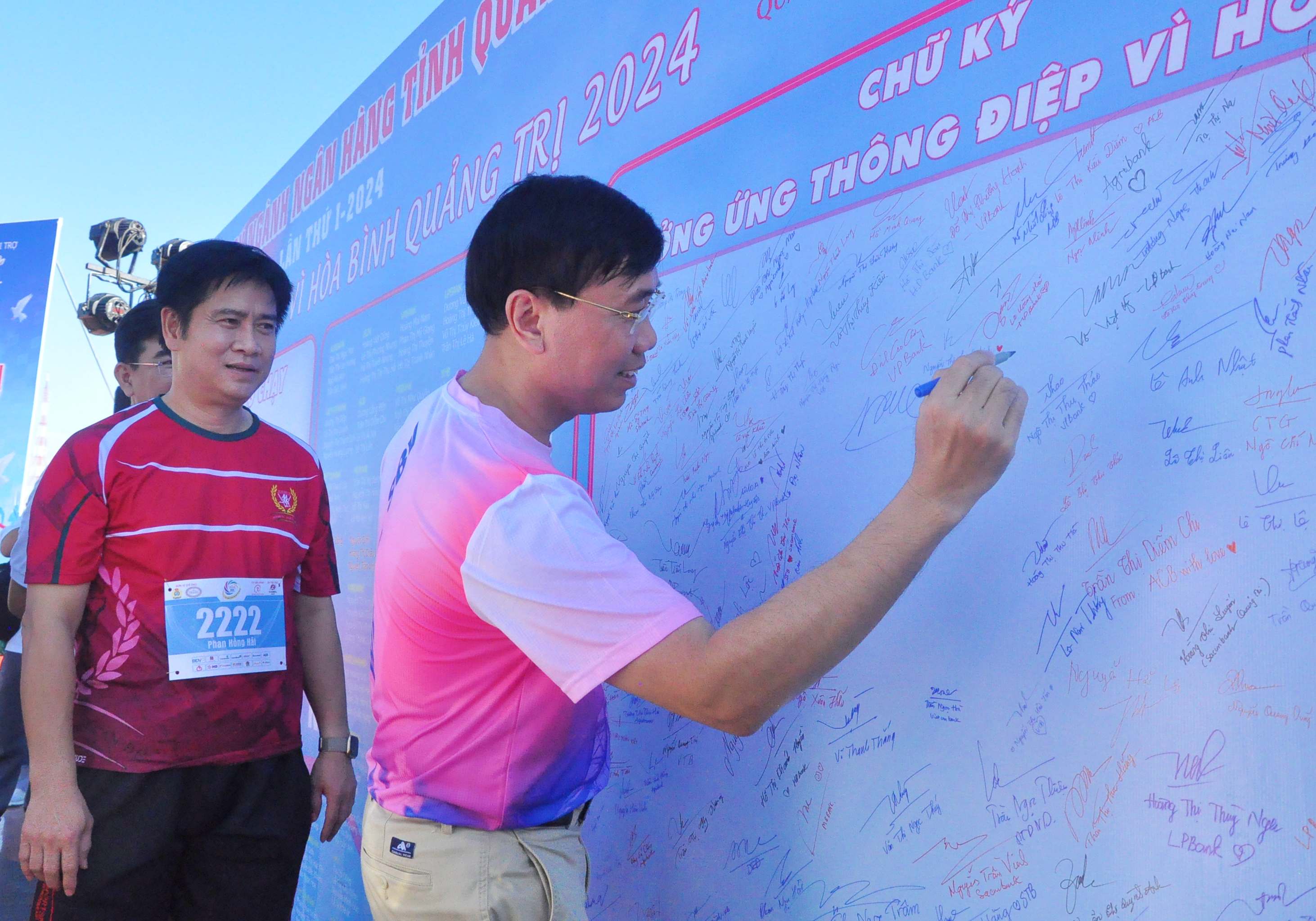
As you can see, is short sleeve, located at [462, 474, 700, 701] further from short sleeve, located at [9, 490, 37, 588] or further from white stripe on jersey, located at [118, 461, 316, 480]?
short sleeve, located at [9, 490, 37, 588]

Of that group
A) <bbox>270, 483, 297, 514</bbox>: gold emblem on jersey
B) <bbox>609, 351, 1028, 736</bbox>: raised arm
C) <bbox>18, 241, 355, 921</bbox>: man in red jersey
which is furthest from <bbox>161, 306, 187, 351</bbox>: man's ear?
<bbox>609, 351, 1028, 736</bbox>: raised arm

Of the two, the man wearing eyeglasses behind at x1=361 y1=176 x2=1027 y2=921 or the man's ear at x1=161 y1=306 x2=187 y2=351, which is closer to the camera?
the man wearing eyeglasses behind at x1=361 y1=176 x2=1027 y2=921

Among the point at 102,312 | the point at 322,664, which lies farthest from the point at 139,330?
the point at 102,312

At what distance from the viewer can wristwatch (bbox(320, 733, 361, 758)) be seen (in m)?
1.68

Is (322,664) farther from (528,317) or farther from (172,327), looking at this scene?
(528,317)

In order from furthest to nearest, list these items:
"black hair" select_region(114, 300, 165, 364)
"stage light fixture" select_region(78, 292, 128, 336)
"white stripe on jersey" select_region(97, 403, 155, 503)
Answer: "stage light fixture" select_region(78, 292, 128, 336) → "black hair" select_region(114, 300, 165, 364) → "white stripe on jersey" select_region(97, 403, 155, 503)

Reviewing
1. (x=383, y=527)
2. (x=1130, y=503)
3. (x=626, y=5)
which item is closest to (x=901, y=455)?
(x=1130, y=503)

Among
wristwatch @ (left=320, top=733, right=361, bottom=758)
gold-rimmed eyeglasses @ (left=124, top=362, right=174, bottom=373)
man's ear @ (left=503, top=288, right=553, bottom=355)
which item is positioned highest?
gold-rimmed eyeglasses @ (left=124, top=362, right=174, bottom=373)

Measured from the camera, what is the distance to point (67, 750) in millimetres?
1353

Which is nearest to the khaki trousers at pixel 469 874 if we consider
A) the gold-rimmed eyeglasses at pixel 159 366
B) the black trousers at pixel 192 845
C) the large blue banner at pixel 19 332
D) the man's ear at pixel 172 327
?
the black trousers at pixel 192 845

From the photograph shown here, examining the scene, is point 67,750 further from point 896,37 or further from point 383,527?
point 896,37

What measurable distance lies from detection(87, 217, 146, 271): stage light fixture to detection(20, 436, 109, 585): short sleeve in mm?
6161

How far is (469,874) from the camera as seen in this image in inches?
39.8

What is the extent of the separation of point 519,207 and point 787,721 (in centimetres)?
77
